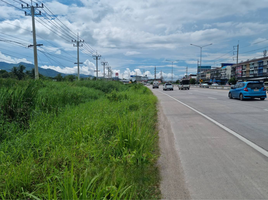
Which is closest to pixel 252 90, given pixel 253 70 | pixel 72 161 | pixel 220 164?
pixel 220 164

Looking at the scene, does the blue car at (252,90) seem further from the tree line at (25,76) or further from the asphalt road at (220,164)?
the tree line at (25,76)

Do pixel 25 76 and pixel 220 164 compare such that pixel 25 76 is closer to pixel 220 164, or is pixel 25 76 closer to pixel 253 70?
pixel 220 164

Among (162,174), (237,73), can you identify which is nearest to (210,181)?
(162,174)

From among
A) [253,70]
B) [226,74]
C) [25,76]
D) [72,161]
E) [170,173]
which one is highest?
[253,70]

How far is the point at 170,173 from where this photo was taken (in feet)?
13.5

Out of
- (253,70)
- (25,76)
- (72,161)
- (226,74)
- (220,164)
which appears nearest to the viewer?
(72,161)

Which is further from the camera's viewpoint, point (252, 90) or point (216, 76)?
point (216, 76)

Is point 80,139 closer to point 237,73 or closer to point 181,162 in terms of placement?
point 181,162

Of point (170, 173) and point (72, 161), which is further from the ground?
point (72, 161)

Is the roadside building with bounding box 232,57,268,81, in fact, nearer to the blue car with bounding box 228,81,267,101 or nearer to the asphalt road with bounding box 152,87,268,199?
the blue car with bounding box 228,81,267,101

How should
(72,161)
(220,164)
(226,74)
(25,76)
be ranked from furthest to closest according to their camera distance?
(226,74) < (25,76) < (220,164) < (72,161)

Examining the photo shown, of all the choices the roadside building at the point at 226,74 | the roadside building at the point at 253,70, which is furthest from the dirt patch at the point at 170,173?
the roadside building at the point at 226,74

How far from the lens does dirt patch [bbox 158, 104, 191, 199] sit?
3.40 metres

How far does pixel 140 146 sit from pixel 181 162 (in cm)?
95
